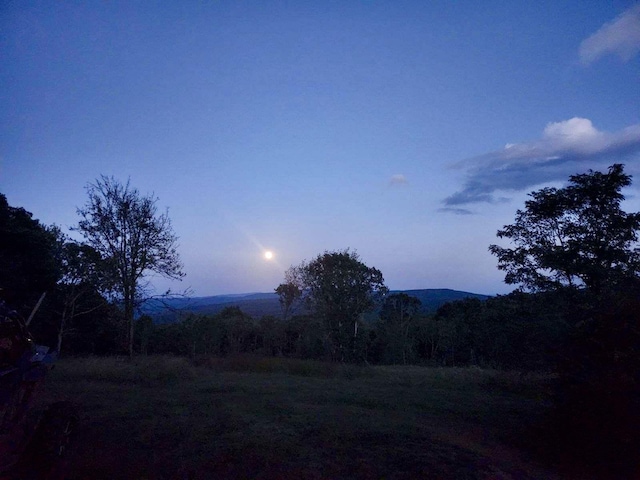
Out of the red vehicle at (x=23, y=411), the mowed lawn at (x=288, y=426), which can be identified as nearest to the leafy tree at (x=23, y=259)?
the mowed lawn at (x=288, y=426)

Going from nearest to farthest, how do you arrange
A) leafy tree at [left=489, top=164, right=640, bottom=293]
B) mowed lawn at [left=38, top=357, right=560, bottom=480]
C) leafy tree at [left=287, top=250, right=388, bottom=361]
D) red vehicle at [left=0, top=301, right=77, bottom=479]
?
red vehicle at [left=0, top=301, right=77, bottom=479], mowed lawn at [left=38, top=357, right=560, bottom=480], leafy tree at [left=489, top=164, right=640, bottom=293], leafy tree at [left=287, top=250, right=388, bottom=361]

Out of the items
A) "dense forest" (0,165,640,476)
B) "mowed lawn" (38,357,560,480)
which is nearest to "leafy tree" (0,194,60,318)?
"dense forest" (0,165,640,476)

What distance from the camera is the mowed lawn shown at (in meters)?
6.54

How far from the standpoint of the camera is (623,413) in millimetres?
6961

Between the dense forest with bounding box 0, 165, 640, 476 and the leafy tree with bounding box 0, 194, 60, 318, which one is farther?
the leafy tree with bounding box 0, 194, 60, 318

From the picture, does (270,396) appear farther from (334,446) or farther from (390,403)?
(334,446)

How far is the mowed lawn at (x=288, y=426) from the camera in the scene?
6543mm

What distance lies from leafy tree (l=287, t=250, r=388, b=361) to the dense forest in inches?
2.8

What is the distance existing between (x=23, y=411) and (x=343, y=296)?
23.4 meters

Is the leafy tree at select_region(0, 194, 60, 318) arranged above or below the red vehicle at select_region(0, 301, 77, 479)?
above

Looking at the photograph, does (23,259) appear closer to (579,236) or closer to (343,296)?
(343,296)

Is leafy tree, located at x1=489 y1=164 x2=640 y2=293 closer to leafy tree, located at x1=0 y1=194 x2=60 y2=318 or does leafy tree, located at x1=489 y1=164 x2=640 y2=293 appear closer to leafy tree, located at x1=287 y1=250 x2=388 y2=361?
leafy tree, located at x1=287 y1=250 x2=388 y2=361

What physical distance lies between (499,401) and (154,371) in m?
12.4

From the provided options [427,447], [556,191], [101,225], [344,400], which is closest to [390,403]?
[344,400]
